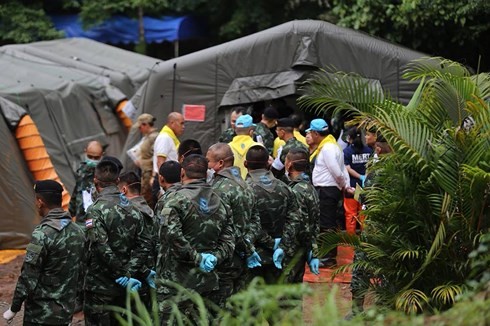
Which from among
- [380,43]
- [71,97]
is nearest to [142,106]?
[71,97]

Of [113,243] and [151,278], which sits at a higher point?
[113,243]

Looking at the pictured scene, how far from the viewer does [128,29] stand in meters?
27.4

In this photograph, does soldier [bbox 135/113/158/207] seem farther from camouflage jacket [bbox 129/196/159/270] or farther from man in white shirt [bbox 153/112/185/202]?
camouflage jacket [bbox 129/196/159/270]

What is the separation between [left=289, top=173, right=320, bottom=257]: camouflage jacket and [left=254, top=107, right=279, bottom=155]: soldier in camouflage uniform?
3.37m

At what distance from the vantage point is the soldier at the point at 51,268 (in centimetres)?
755

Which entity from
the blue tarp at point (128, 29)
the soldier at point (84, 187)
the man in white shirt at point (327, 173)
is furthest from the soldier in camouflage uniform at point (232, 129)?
the blue tarp at point (128, 29)

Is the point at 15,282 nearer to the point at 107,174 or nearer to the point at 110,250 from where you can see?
the point at 107,174

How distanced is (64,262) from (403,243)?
2.77 m

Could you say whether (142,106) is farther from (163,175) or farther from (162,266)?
(162,266)

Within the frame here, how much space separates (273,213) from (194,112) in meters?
6.35

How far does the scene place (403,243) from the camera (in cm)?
755

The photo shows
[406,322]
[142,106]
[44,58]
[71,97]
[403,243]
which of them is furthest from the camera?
[44,58]

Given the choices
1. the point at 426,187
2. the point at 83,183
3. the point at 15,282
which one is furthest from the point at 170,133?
the point at 426,187

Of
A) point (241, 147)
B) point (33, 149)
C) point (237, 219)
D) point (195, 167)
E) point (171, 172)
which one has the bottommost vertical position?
point (33, 149)
